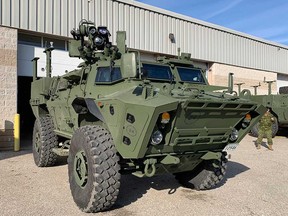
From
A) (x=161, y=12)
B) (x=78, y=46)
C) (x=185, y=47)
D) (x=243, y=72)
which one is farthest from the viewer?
(x=243, y=72)

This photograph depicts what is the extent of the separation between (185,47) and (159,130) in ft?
35.6

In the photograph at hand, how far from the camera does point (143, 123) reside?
3.54 m

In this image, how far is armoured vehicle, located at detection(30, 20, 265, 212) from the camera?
3658 mm

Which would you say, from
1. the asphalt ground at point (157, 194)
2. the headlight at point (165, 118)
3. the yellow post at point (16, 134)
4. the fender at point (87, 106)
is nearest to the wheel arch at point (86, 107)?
the fender at point (87, 106)

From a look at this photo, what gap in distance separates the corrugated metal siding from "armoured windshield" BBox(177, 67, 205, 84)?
6.39m

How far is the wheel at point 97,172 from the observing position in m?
3.86

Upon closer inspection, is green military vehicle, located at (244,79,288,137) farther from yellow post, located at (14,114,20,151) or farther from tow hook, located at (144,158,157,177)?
tow hook, located at (144,158,157,177)

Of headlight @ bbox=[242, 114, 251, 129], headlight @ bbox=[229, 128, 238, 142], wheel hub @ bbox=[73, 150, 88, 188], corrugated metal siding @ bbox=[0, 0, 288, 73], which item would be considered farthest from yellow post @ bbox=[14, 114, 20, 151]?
headlight @ bbox=[242, 114, 251, 129]

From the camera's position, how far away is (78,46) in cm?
594

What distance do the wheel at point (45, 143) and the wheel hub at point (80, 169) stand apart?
2.38 metres

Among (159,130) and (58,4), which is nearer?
(159,130)

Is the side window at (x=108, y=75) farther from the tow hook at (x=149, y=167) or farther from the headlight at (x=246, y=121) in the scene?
the headlight at (x=246, y=121)

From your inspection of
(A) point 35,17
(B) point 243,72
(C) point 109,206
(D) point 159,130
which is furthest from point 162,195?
(B) point 243,72

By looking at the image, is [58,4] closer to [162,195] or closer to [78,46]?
[78,46]
